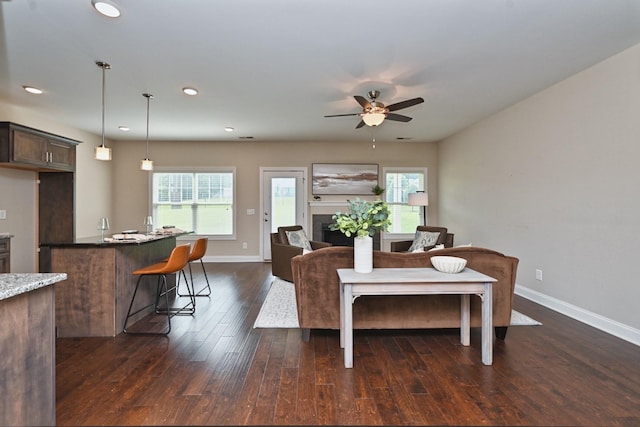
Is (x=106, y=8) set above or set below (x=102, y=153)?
above

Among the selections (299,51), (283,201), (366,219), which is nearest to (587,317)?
(366,219)

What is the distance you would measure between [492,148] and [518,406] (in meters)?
4.02

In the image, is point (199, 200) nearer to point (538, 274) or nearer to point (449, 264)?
point (449, 264)

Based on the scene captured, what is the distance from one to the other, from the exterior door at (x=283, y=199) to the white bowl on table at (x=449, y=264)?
450cm

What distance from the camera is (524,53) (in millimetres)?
2920

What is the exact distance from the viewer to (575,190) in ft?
11.2

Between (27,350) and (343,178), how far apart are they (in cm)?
593

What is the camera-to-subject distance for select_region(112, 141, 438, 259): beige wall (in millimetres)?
6754

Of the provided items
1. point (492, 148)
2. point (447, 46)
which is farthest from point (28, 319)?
point (492, 148)

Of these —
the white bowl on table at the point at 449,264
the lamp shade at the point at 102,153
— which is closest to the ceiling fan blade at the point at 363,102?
the white bowl on table at the point at 449,264

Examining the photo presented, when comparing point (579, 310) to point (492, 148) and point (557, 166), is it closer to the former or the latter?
point (557, 166)

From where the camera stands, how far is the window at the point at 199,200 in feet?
22.3

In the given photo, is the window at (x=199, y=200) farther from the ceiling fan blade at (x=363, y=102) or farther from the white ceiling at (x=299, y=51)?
the ceiling fan blade at (x=363, y=102)

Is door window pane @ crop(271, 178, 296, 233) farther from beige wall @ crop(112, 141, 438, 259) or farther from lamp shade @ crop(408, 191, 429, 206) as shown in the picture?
lamp shade @ crop(408, 191, 429, 206)
